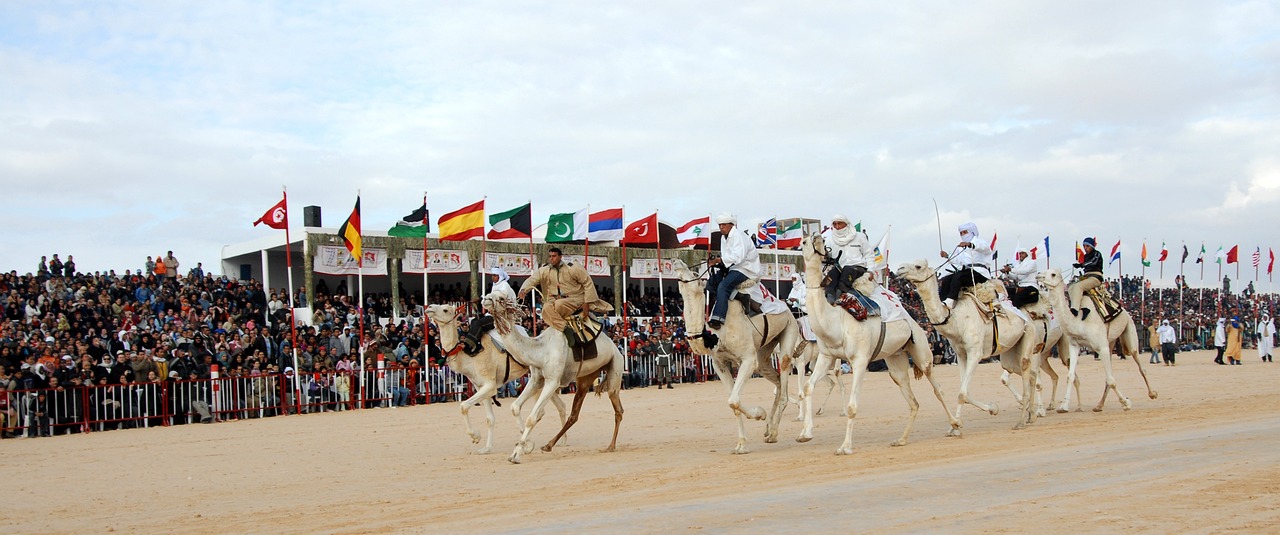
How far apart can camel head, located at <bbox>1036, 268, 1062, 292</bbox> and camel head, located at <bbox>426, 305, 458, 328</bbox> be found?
1048 centimetres

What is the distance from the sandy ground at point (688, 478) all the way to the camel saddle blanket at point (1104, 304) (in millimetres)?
1706

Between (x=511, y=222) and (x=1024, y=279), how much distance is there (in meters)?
17.1

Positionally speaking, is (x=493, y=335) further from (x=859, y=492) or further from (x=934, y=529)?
(x=934, y=529)

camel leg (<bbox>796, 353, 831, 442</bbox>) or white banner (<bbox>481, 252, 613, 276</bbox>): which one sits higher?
white banner (<bbox>481, 252, 613, 276</bbox>)

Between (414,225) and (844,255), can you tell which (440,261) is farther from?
(844,255)

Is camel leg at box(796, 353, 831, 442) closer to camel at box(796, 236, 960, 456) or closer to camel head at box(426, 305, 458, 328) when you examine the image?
camel at box(796, 236, 960, 456)

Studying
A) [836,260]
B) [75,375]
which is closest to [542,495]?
[836,260]

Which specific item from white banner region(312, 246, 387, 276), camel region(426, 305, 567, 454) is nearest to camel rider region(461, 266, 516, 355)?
camel region(426, 305, 567, 454)

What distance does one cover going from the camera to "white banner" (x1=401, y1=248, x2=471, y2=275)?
36750 mm

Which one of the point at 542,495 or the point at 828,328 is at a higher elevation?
the point at 828,328

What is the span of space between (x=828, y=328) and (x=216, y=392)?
15.6m

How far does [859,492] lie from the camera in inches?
407

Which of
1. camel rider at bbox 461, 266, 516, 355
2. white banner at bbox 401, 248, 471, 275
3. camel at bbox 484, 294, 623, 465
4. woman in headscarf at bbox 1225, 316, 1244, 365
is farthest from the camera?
woman in headscarf at bbox 1225, 316, 1244, 365

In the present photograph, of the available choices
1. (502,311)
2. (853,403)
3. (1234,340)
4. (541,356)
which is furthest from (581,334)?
(1234,340)
